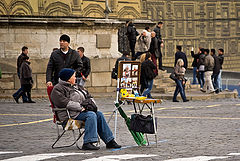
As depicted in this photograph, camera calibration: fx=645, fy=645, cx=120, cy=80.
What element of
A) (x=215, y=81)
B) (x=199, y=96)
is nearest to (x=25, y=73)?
(x=199, y=96)

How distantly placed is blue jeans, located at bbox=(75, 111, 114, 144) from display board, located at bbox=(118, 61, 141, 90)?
7.50 feet

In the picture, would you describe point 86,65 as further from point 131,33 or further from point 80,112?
point 80,112

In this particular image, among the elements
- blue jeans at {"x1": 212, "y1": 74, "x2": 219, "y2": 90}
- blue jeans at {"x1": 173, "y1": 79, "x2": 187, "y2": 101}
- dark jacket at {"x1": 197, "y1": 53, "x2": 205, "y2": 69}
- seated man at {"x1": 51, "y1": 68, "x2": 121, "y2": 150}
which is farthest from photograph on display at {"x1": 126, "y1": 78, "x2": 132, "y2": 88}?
dark jacket at {"x1": 197, "y1": 53, "x2": 205, "y2": 69}

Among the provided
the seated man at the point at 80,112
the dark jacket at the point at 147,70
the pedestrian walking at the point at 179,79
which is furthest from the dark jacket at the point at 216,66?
the seated man at the point at 80,112

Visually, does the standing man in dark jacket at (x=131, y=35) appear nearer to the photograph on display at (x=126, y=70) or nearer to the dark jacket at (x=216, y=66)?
the dark jacket at (x=216, y=66)

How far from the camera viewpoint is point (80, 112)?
8.68 m

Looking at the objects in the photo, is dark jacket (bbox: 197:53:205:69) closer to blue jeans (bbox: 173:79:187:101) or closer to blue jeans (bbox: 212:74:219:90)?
blue jeans (bbox: 212:74:219:90)

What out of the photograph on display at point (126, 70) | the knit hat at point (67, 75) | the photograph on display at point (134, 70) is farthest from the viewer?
the photograph on display at point (134, 70)

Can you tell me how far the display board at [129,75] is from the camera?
10.9 meters

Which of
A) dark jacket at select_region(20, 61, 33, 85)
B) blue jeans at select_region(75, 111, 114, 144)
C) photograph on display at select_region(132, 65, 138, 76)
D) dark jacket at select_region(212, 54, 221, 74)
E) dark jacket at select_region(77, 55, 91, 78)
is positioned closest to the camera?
blue jeans at select_region(75, 111, 114, 144)

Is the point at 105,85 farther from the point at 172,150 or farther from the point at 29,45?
the point at 172,150

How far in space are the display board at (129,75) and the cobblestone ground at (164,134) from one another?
2.61 feet

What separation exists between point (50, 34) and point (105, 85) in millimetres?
2480

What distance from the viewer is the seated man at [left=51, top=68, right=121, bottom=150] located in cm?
849
